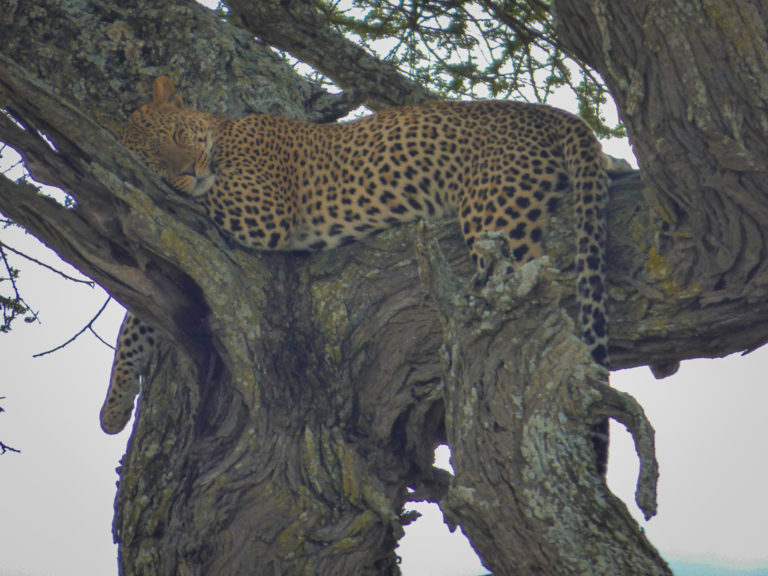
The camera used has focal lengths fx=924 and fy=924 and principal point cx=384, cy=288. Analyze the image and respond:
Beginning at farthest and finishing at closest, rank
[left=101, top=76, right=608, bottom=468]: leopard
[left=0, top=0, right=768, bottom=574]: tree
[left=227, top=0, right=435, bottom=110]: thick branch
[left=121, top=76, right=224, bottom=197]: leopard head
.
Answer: [left=227, top=0, right=435, bottom=110]: thick branch → [left=121, top=76, right=224, bottom=197]: leopard head → [left=101, top=76, right=608, bottom=468]: leopard → [left=0, top=0, right=768, bottom=574]: tree

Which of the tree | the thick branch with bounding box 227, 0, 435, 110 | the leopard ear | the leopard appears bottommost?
the tree

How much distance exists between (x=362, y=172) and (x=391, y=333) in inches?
53.6

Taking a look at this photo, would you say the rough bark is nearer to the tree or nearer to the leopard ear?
the tree

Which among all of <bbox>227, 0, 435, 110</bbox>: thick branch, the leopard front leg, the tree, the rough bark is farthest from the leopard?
<bbox>227, 0, 435, 110</bbox>: thick branch

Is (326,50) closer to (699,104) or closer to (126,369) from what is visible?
(126,369)

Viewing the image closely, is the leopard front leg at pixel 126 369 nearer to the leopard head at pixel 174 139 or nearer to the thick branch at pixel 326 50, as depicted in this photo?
the leopard head at pixel 174 139

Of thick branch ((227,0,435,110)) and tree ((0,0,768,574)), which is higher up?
thick branch ((227,0,435,110))

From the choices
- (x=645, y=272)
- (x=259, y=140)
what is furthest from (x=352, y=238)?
(x=645, y=272)

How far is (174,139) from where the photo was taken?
6207mm

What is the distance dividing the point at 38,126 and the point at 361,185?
7.12 ft

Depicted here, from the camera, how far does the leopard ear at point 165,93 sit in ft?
21.2

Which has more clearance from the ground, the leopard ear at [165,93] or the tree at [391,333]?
the leopard ear at [165,93]

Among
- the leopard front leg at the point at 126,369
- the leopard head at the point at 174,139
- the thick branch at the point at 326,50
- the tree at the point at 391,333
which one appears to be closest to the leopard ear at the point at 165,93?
the leopard head at the point at 174,139

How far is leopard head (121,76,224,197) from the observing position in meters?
6.19
